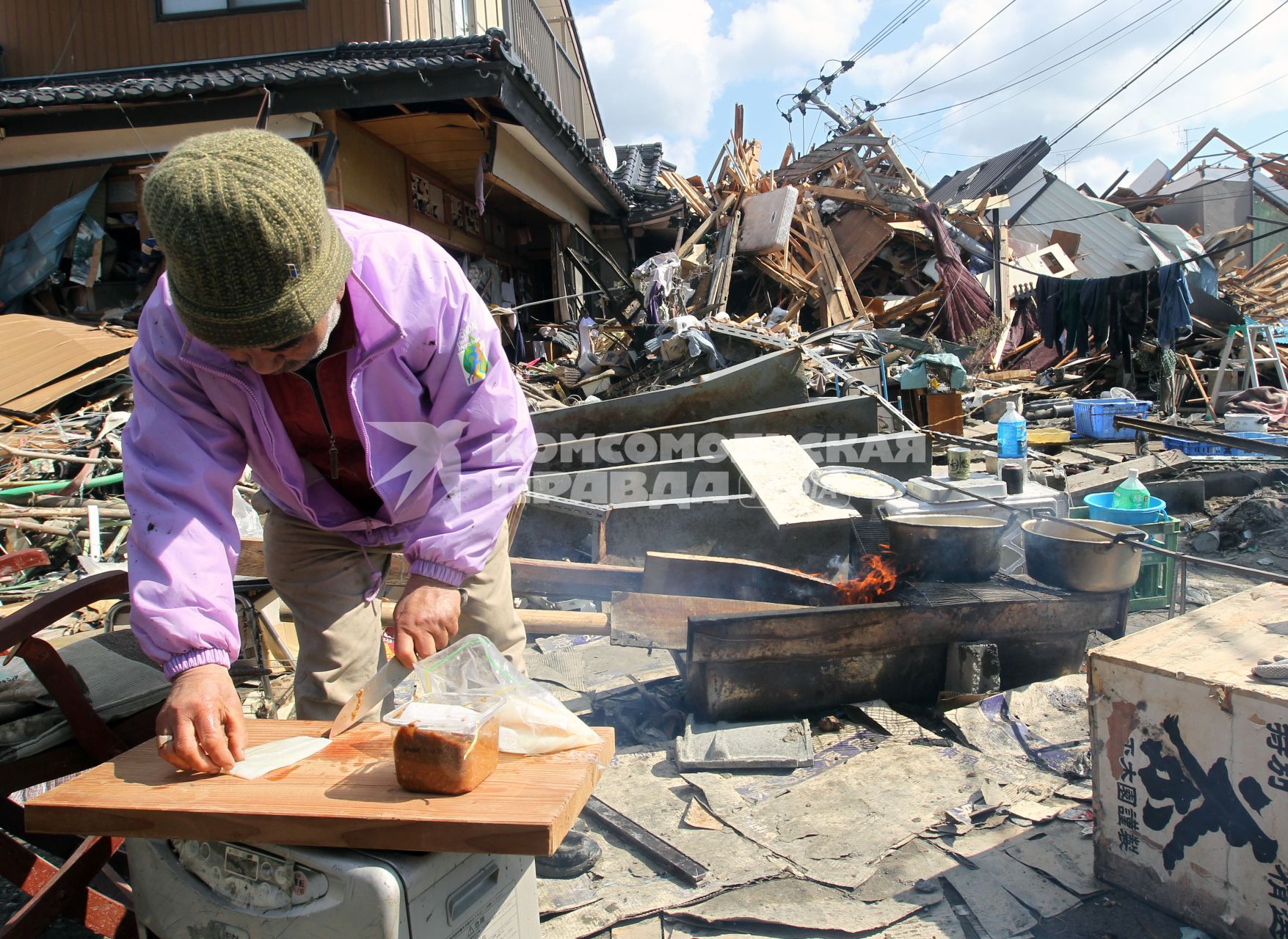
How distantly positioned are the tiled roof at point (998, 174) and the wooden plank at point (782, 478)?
2164cm

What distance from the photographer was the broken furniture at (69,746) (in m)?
1.97

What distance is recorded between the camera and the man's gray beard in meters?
1.90

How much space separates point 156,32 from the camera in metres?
9.70

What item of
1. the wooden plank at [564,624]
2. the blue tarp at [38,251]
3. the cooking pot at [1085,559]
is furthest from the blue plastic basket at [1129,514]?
the blue tarp at [38,251]

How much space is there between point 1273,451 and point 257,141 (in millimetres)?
→ 3116

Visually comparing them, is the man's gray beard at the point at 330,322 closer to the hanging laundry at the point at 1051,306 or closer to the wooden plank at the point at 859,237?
the wooden plank at the point at 859,237

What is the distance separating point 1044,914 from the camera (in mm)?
2666

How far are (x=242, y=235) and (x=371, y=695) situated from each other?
112 centimetres

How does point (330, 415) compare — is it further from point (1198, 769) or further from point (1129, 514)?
point (1129, 514)

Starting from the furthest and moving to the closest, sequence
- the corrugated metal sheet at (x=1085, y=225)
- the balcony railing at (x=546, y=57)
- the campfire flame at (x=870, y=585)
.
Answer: the corrugated metal sheet at (x=1085, y=225)
the balcony railing at (x=546, y=57)
the campfire flame at (x=870, y=585)

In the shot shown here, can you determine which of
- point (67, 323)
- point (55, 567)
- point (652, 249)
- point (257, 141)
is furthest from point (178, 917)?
point (652, 249)

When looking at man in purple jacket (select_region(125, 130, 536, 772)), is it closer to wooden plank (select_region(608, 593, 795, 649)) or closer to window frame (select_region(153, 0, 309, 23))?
wooden plank (select_region(608, 593, 795, 649))

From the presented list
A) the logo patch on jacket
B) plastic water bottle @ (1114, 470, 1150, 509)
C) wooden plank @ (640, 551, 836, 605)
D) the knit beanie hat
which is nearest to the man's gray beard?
the knit beanie hat

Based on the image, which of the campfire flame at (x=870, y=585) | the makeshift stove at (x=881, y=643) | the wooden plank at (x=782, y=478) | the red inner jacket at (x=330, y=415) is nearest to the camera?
the red inner jacket at (x=330, y=415)
